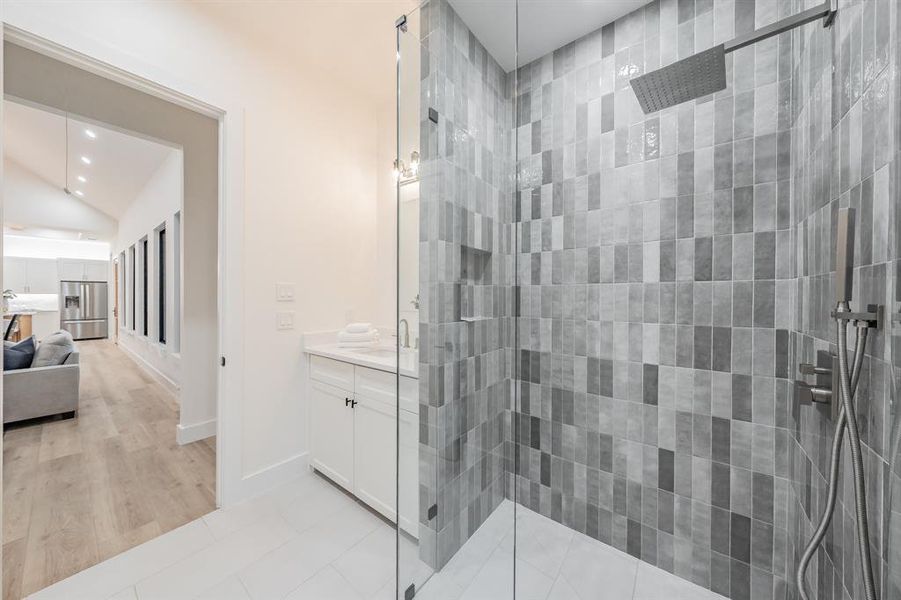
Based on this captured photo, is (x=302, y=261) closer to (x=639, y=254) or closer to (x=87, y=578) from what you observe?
(x=87, y=578)

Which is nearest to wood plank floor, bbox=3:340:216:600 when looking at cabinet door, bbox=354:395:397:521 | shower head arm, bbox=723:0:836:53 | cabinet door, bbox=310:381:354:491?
cabinet door, bbox=310:381:354:491

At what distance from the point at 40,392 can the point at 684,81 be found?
5130 mm

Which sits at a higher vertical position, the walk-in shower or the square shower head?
the square shower head

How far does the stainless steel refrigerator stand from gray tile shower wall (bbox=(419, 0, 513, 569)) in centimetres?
436

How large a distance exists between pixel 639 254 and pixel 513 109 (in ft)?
3.34

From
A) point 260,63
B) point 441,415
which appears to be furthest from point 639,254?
point 260,63

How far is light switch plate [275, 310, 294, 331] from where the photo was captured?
2.09 metres

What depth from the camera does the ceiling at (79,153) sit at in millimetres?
2518

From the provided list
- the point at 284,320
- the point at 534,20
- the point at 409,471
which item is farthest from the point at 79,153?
the point at 409,471

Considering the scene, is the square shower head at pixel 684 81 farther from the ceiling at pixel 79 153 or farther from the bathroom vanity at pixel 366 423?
the ceiling at pixel 79 153

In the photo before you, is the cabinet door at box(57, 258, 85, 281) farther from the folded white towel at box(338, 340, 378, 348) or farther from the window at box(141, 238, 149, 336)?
the folded white towel at box(338, 340, 378, 348)

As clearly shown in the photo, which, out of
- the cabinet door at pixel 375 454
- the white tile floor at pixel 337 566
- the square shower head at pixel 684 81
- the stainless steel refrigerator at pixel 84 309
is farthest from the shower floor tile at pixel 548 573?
the stainless steel refrigerator at pixel 84 309

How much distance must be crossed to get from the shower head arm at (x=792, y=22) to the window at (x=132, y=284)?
6.96 metres

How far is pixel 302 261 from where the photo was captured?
2217mm
